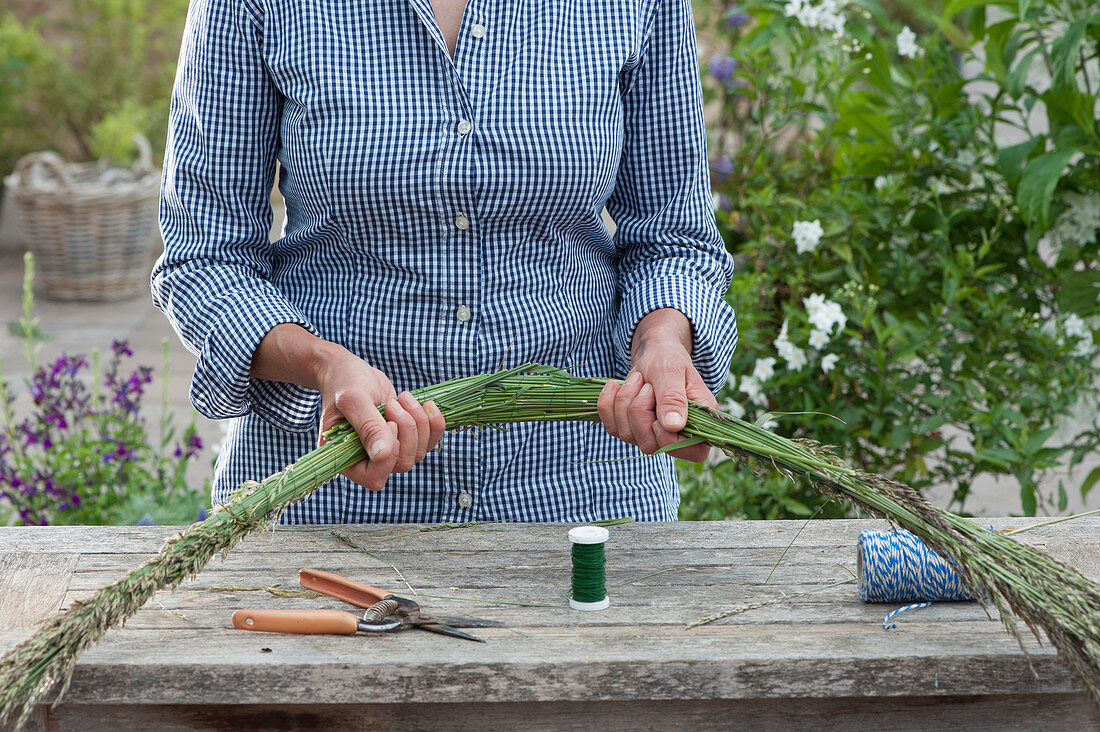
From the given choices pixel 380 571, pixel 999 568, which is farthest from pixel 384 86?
pixel 999 568

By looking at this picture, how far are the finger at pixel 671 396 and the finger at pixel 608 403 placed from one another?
5 centimetres

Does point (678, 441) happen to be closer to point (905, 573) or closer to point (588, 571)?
point (588, 571)

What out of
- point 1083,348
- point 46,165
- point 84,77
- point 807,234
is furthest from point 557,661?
point 84,77

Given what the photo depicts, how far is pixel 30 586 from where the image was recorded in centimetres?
133

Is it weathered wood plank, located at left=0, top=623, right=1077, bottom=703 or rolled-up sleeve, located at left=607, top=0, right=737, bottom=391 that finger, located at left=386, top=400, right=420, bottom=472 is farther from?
rolled-up sleeve, located at left=607, top=0, right=737, bottom=391

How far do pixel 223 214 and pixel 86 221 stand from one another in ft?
15.5

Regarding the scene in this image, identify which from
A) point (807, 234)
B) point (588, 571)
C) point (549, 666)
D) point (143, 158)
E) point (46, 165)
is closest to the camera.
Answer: point (549, 666)

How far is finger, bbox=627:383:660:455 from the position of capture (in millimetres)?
1358

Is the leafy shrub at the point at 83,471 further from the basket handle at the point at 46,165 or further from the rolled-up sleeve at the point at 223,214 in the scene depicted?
the basket handle at the point at 46,165

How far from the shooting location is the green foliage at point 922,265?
2.42 metres

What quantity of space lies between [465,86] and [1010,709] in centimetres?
101

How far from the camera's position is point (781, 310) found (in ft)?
9.14

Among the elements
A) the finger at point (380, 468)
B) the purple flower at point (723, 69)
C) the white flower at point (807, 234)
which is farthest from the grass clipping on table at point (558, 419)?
the purple flower at point (723, 69)

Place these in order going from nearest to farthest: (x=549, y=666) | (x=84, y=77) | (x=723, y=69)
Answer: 1. (x=549, y=666)
2. (x=723, y=69)
3. (x=84, y=77)
